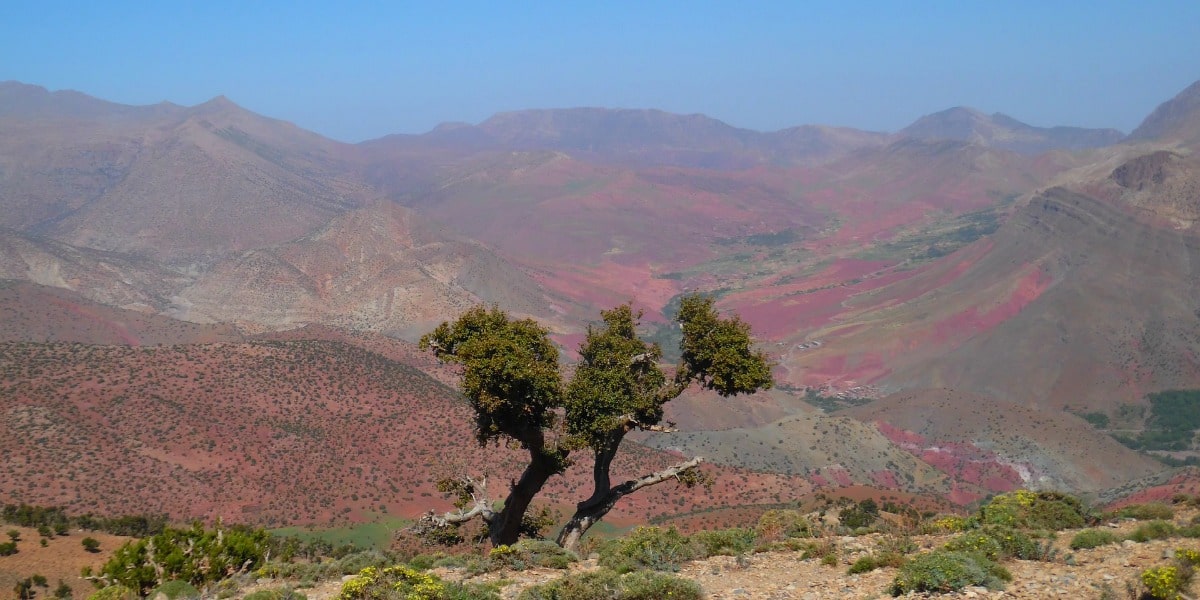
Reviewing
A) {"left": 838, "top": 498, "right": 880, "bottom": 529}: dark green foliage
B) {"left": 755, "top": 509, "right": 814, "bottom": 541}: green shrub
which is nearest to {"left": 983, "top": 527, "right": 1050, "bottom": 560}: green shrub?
{"left": 755, "top": 509, "right": 814, "bottom": 541}: green shrub

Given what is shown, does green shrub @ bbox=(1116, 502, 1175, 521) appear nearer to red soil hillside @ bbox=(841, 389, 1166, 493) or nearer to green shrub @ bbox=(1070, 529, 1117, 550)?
green shrub @ bbox=(1070, 529, 1117, 550)

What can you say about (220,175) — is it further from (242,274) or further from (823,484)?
(823,484)

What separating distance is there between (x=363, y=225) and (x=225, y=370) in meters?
64.6

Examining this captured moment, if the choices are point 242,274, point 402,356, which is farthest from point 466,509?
point 242,274

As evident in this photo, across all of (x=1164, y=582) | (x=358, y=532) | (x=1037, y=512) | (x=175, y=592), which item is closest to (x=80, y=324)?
(x=358, y=532)

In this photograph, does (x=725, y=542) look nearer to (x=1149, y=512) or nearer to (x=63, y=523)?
(x=1149, y=512)

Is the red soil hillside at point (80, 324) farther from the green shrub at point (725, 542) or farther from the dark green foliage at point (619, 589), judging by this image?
the dark green foliage at point (619, 589)

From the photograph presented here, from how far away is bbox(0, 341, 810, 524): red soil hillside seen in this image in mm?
30047

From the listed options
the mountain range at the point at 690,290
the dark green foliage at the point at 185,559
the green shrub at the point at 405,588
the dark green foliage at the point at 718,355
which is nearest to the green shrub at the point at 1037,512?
the dark green foliage at the point at 718,355

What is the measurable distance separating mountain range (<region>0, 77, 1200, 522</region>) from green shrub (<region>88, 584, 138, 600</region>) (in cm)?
1761

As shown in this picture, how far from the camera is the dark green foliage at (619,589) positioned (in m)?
10.2

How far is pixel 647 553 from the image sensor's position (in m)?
12.3

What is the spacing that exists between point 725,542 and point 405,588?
4.97 meters

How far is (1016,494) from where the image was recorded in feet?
49.3
